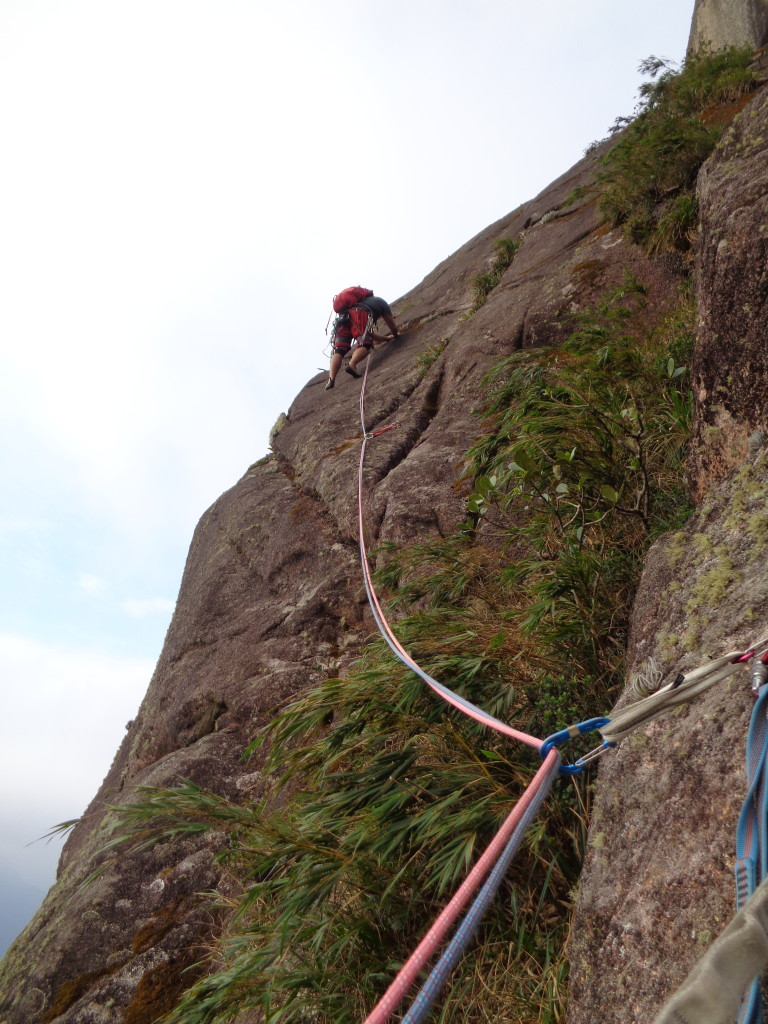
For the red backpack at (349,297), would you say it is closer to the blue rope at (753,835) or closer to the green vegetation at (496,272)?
the green vegetation at (496,272)

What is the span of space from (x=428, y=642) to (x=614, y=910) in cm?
134

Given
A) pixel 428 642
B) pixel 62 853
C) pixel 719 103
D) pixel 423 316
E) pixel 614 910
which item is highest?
pixel 423 316

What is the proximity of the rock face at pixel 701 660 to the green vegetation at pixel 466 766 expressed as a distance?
31cm

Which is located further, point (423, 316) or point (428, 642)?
point (423, 316)

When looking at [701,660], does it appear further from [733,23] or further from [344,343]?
[733,23]

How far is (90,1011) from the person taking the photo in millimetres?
3150

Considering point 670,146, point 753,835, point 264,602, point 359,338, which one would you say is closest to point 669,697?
point 753,835

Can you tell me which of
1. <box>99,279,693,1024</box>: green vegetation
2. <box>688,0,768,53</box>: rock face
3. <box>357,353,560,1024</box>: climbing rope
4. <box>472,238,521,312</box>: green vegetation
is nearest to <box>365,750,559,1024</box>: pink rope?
<box>357,353,560,1024</box>: climbing rope

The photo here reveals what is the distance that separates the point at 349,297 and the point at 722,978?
888cm

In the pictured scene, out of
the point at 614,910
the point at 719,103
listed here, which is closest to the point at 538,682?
the point at 614,910

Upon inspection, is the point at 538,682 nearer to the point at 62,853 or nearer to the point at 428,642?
the point at 428,642

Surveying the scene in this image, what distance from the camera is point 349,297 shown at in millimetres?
8914

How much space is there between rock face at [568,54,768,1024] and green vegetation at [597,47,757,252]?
120 inches

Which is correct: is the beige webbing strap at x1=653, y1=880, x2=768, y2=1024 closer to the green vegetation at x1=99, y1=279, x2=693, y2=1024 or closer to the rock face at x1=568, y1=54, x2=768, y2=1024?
the rock face at x1=568, y1=54, x2=768, y2=1024
